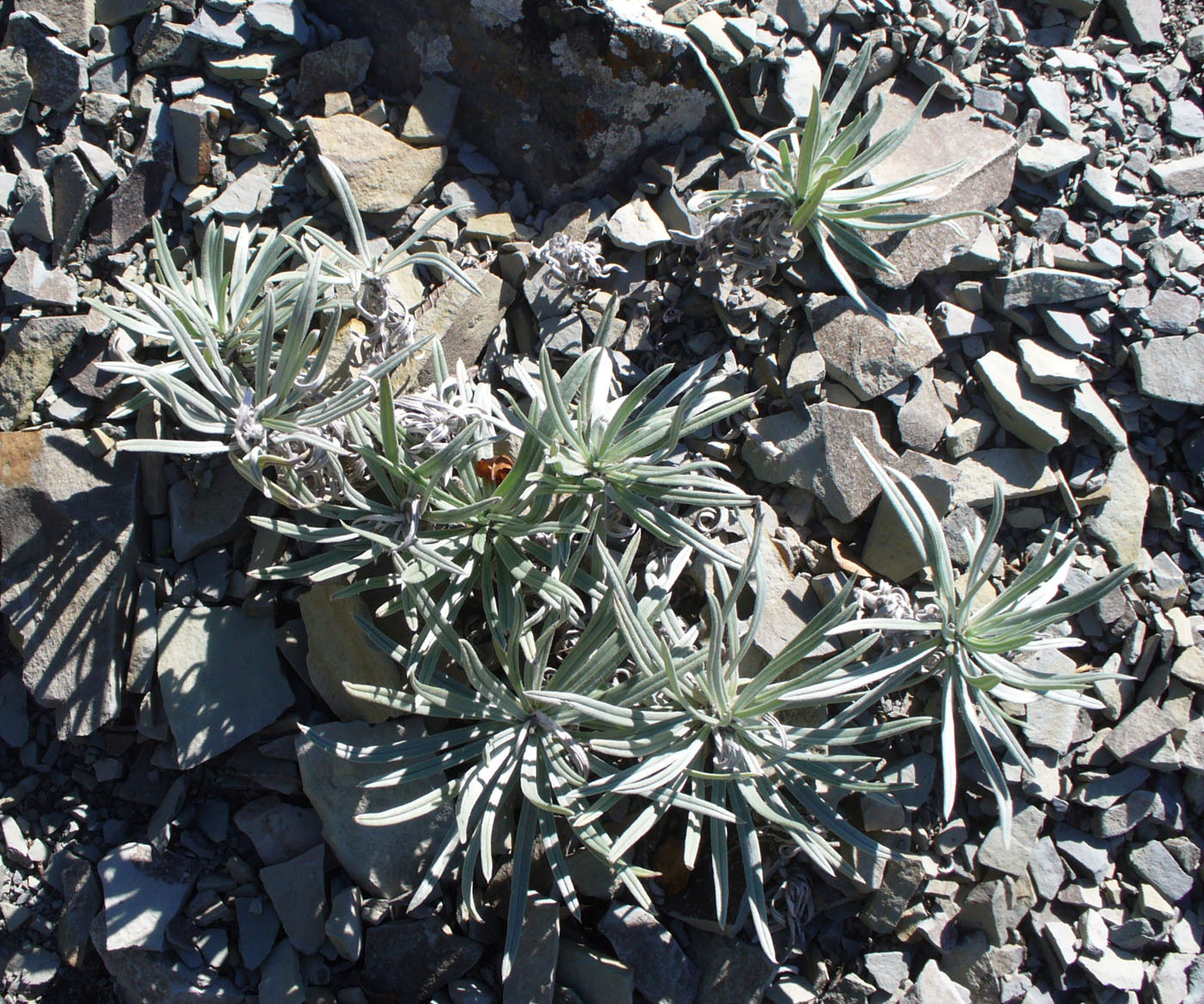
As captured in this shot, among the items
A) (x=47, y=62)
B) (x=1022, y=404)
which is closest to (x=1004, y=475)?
(x=1022, y=404)

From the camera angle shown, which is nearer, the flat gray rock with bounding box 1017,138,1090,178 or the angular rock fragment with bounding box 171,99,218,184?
the angular rock fragment with bounding box 171,99,218,184

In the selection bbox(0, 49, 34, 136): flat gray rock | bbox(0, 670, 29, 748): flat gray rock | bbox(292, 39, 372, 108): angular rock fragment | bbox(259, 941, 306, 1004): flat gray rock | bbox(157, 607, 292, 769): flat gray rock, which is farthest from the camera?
bbox(292, 39, 372, 108): angular rock fragment

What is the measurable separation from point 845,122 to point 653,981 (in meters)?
2.22

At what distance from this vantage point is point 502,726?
2.02 m

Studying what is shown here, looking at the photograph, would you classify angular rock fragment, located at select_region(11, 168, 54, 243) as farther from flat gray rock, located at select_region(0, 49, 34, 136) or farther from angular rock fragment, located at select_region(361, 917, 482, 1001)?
angular rock fragment, located at select_region(361, 917, 482, 1001)

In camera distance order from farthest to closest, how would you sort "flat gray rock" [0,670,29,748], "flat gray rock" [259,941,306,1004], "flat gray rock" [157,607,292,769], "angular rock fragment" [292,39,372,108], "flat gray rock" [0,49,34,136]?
"angular rock fragment" [292,39,372,108]
"flat gray rock" [0,49,34,136]
"flat gray rock" [0,670,29,748]
"flat gray rock" [157,607,292,769]
"flat gray rock" [259,941,306,1004]

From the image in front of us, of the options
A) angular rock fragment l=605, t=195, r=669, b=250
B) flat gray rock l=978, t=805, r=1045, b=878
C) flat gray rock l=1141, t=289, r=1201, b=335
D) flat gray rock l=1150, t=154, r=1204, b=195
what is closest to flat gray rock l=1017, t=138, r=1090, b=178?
flat gray rock l=1150, t=154, r=1204, b=195

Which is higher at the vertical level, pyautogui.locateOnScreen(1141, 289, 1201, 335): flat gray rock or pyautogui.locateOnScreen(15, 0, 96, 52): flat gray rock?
pyautogui.locateOnScreen(15, 0, 96, 52): flat gray rock

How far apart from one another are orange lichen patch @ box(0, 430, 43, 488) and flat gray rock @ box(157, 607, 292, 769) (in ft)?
1.51

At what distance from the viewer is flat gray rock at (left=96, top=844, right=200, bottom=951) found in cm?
204

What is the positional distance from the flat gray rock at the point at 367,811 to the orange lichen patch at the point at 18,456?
911 millimetres

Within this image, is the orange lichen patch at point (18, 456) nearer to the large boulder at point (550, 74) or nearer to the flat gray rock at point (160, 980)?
the flat gray rock at point (160, 980)

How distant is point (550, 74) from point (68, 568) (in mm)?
1714

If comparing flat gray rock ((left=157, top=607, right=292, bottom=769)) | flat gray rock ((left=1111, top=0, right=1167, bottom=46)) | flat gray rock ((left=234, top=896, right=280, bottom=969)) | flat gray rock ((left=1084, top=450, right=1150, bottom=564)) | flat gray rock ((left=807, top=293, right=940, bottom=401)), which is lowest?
flat gray rock ((left=234, top=896, right=280, bottom=969))
